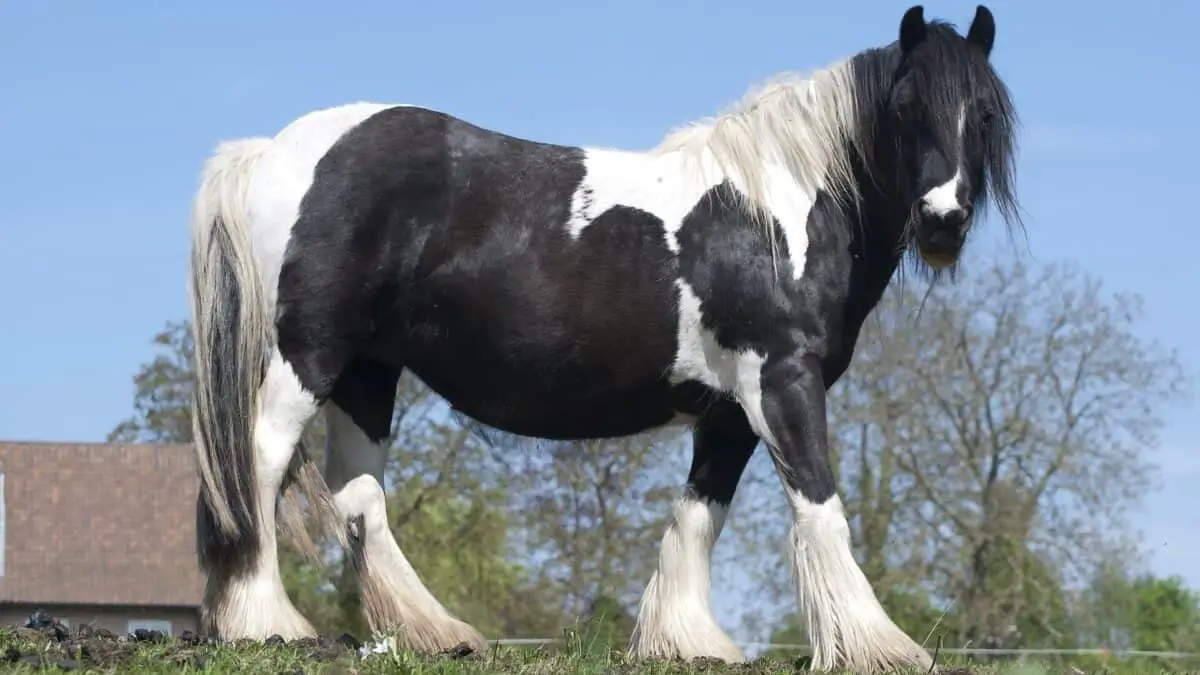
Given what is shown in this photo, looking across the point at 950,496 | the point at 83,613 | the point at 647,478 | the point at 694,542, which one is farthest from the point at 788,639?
the point at 694,542

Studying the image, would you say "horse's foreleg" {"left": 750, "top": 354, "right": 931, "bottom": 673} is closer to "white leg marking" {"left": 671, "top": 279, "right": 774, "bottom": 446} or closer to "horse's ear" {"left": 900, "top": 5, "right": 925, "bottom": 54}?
"white leg marking" {"left": 671, "top": 279, "right": 774, "bottom": 446}

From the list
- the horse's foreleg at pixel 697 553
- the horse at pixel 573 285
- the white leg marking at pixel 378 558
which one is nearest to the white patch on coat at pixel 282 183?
the horse at pixel 573 285

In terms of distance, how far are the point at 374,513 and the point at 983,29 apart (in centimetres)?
354

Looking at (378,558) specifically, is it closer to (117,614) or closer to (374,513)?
(374,513)

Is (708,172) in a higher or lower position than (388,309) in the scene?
higher

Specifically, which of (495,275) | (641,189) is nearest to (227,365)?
(495,275)

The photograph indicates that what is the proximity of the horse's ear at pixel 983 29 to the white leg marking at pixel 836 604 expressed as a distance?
86.7 inches

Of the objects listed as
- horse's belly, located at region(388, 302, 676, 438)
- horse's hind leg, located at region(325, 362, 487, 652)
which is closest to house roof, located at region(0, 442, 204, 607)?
horse's hind leg, located at region(325, 362, 487, 652)

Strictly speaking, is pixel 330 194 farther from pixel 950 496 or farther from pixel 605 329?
pixel 950 496

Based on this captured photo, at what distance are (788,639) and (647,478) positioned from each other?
160 inches

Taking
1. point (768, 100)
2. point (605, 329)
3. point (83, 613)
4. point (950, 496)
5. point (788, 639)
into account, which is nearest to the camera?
point (605, 329)

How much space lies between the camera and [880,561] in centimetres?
3478

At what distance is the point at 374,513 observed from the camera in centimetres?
752

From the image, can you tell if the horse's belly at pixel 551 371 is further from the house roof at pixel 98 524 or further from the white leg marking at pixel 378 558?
the house roof at pixel 98 524
